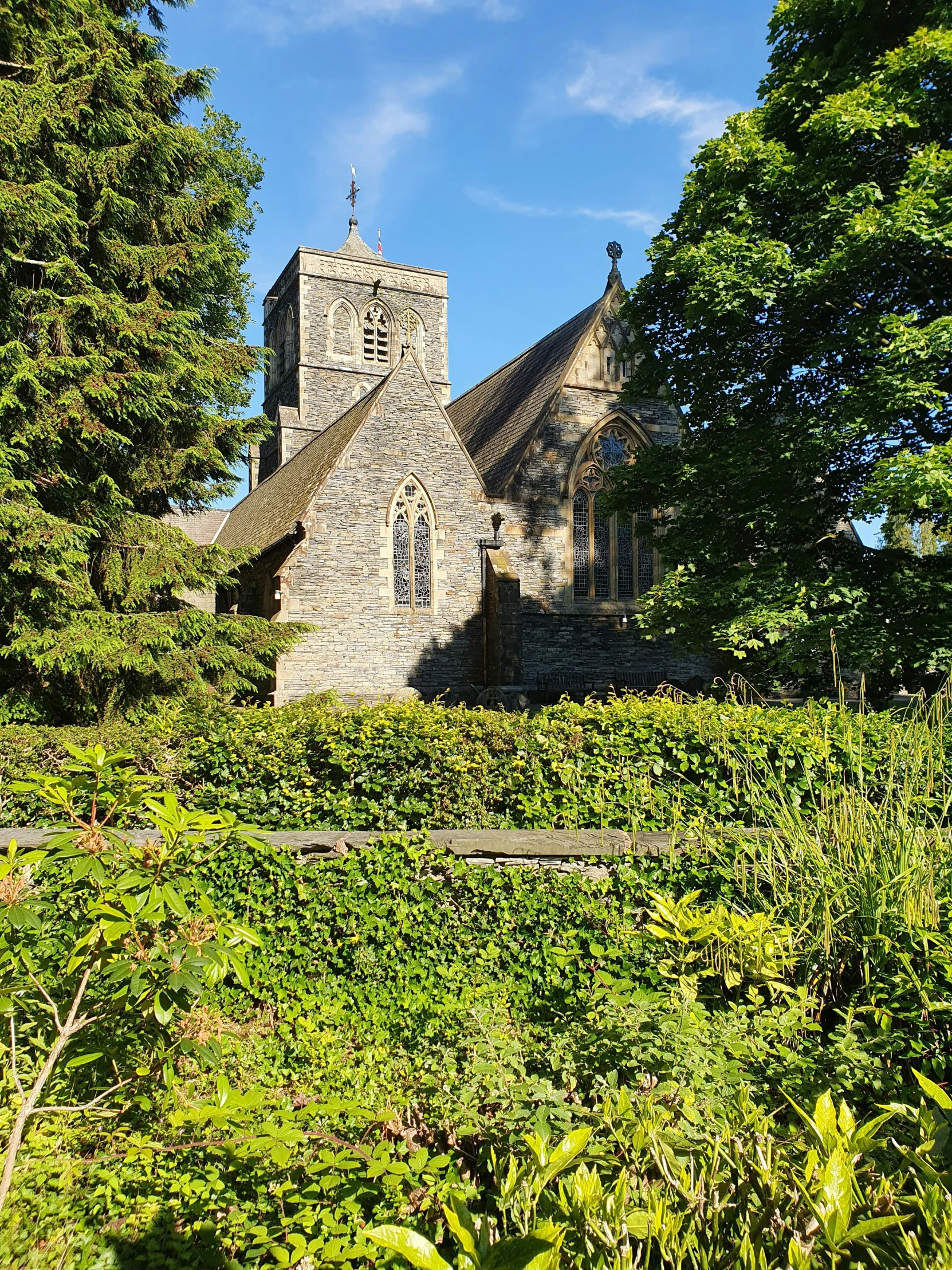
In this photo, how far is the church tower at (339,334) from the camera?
117 ft

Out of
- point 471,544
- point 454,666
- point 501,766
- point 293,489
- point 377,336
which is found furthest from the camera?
point 377,336

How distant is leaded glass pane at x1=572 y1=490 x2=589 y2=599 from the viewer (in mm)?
21062

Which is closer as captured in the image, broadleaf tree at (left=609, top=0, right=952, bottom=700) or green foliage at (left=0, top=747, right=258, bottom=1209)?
green foliage at (left=0, top=747, right=258, bottom=1209)

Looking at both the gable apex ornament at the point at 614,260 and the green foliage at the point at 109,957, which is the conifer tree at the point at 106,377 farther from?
the gable apex ornament at the point at 614,260

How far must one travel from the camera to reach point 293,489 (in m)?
22.0

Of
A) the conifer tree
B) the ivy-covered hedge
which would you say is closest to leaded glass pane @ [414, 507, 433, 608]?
the conifer tree

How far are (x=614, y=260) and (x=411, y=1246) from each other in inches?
960

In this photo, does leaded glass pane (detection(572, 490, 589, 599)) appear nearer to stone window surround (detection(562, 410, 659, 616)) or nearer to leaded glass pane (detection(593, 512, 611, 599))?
stone window surround (detection(562, 410, 659, 616))

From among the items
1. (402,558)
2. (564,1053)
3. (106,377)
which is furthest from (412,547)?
(564,1053)

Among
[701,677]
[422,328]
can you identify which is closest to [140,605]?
[701,677]

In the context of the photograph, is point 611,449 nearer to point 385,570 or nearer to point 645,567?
point 645,567

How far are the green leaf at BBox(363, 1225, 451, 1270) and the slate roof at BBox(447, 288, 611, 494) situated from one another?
19.6 m

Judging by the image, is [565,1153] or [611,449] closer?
[565,1153]

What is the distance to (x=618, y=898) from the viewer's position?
5484 mm
